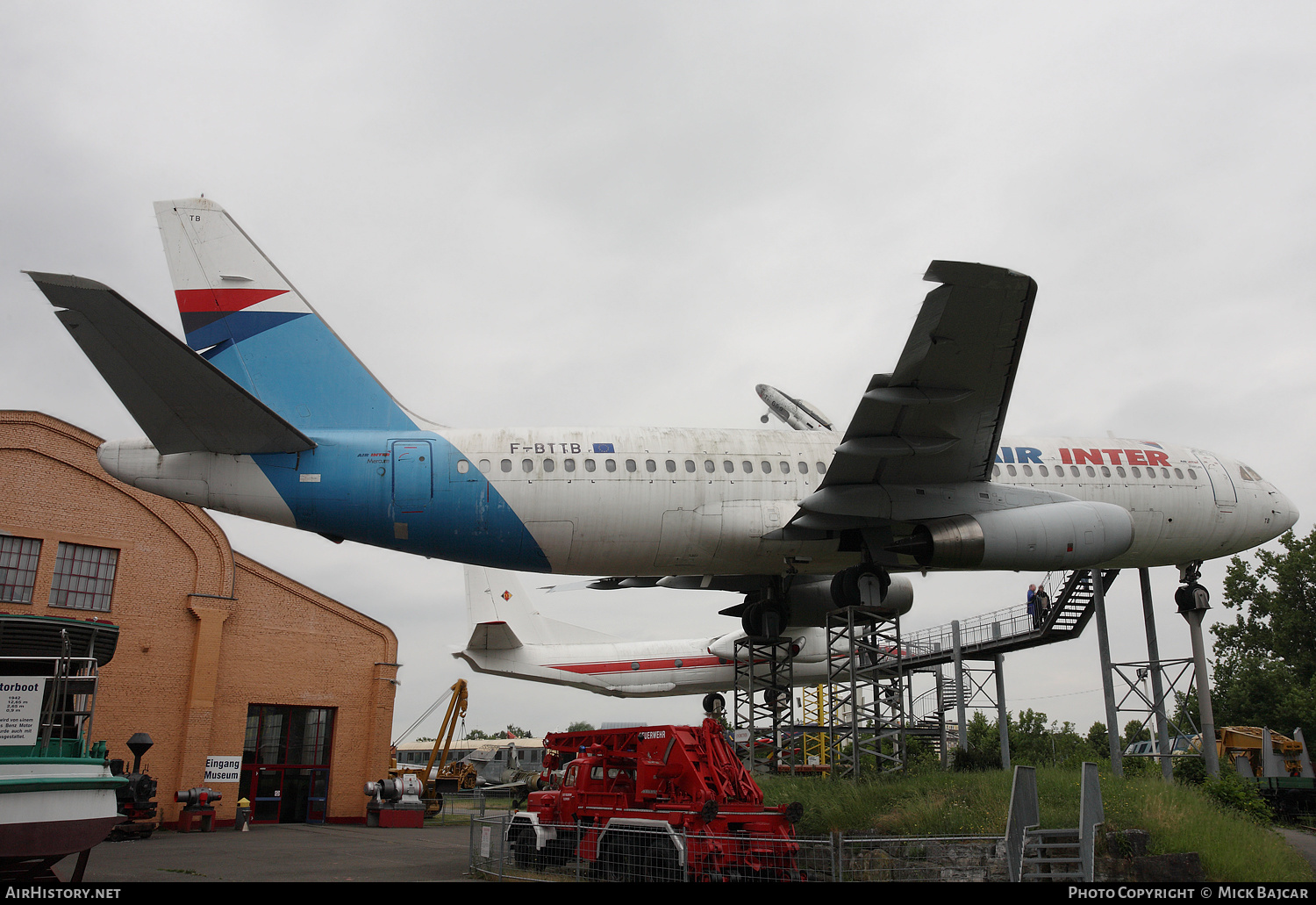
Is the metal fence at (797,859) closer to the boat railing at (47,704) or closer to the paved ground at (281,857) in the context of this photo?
the paved ground at (281,857)

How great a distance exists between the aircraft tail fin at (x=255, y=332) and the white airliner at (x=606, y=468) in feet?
0.09

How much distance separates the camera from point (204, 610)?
27.4 meters

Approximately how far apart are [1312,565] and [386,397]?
4379 centimetres

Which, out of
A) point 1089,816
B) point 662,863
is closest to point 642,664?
point 662,863

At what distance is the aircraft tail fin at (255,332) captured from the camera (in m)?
14.5

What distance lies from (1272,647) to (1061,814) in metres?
39.0

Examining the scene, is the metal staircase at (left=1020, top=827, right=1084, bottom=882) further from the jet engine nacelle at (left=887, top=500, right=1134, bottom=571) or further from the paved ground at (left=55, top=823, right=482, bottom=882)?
the paved ground at (left=55, top=823, right=482, bottom=882)

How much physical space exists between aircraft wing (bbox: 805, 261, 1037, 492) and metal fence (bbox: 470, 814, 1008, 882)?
563 cm

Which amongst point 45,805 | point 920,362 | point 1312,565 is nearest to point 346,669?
point 45,805

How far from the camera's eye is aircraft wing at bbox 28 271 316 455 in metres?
10.0

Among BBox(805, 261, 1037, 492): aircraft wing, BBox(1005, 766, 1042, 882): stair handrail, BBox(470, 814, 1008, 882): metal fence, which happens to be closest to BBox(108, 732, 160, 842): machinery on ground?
BBox(470, 814, 1008, 882): metal fence

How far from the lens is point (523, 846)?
571 inches

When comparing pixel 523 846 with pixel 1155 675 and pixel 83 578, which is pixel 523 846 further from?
pixel 83 578

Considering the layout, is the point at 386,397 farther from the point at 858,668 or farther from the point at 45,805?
the point at 858,668
